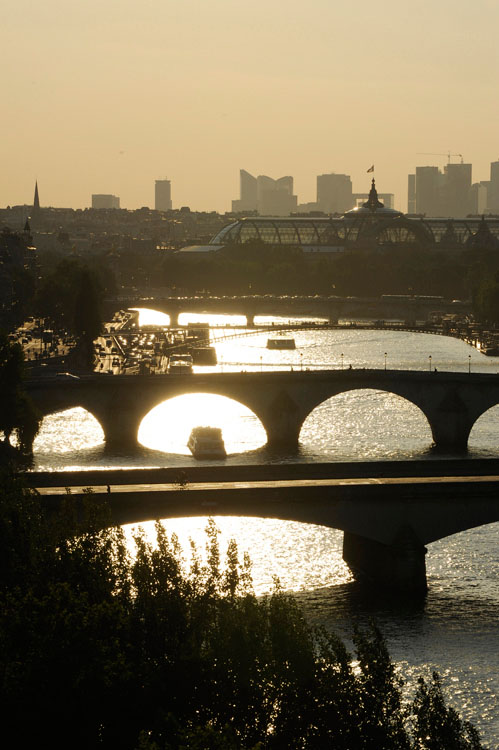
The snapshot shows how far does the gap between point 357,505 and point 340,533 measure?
5.35 metres

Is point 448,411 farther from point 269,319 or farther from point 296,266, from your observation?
point 296,266

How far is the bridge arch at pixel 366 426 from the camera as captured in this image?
59.2 metres

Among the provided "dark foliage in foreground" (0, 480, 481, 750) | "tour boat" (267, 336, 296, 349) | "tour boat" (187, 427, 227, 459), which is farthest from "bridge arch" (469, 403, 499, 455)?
"dark foliage in foreground" (0, 480, 481, 750)

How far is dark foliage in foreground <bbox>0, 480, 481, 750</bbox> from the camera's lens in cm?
2111

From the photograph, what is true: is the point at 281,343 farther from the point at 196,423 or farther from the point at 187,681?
the point at 187,681

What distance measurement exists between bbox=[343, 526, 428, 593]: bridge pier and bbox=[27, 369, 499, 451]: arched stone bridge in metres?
20.0

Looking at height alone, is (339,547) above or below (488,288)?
below

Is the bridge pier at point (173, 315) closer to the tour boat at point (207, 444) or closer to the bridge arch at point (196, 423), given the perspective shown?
the bridge arch at point (196, 423)

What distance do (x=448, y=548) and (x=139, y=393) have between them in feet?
69.8

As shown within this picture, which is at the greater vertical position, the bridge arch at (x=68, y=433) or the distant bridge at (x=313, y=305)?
the distant bridge at (x=313, y=305)

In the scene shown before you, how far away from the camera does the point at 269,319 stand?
13425 centimetres

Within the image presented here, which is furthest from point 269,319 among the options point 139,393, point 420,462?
point 420,462

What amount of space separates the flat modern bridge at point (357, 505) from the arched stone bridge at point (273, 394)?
1943cm

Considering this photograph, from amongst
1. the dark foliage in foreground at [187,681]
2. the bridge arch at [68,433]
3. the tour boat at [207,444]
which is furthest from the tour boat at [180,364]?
the dark foliage in foreground at [187,681]
